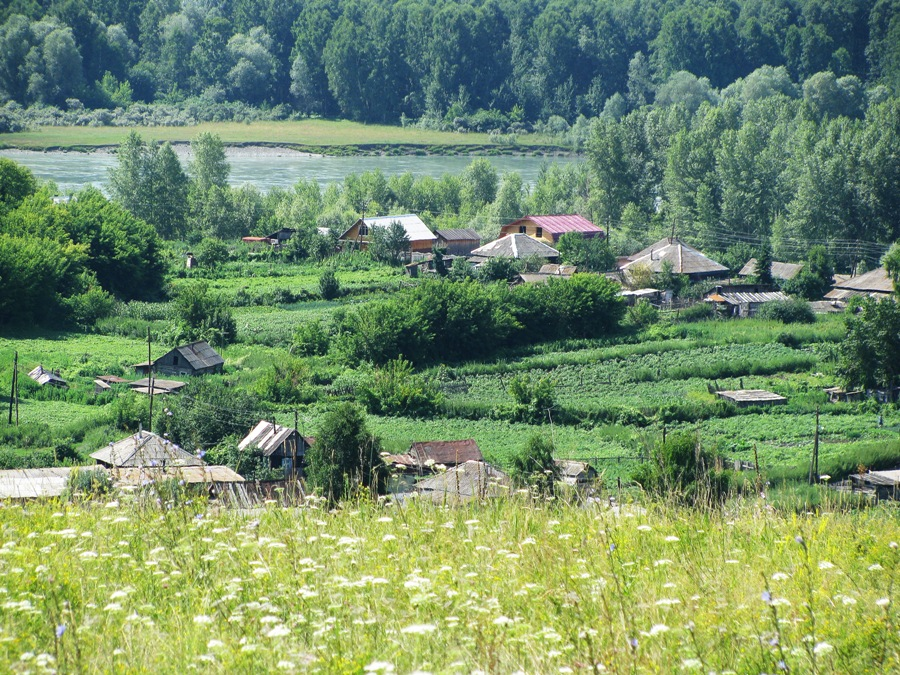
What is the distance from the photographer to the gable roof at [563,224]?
42.7m

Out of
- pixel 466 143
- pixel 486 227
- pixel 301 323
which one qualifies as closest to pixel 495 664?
pixel 301 323

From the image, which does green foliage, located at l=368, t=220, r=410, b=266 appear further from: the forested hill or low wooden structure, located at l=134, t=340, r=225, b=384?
the forested hill

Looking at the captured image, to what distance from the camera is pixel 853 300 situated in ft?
102

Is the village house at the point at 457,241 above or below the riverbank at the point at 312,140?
below

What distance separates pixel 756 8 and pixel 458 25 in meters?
26.1

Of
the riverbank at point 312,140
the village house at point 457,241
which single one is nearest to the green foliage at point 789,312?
the village house at point 457,241

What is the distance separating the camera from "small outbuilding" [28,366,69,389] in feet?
74.1

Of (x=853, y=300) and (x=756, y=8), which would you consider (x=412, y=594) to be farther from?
(x=756, y=8)

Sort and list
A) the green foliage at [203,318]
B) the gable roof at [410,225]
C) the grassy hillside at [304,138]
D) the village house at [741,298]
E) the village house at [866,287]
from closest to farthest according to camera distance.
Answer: the green foliage at [203,318]
the village house at [741,298]
the village house at [866,287]
the gable roof at [410,225]
the grassy hillside at [304,138]

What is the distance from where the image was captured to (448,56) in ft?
279

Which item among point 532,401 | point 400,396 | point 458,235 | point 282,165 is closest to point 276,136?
point 282,165

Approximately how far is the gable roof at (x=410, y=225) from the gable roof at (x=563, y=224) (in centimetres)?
337

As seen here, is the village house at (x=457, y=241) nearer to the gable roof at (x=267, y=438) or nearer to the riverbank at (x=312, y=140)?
the gable roof at (x=267, y=438)

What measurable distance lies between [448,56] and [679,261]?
53.1 metres
